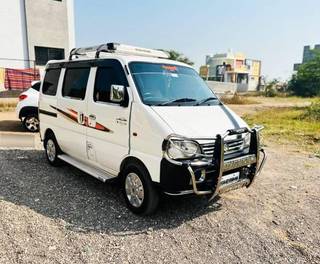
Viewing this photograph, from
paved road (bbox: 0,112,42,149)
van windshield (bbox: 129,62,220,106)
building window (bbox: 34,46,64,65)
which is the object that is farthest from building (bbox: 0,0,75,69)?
van windshield (bbox: 129,62,220,106)

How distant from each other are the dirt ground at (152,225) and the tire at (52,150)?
0.52m

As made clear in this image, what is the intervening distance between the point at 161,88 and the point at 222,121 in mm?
964

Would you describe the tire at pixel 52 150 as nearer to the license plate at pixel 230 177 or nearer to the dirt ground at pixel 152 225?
the dirt ground at pixel 152 225

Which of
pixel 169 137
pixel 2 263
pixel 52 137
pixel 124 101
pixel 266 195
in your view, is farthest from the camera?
pixel 52 137

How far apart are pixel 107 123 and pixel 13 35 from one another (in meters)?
17.4

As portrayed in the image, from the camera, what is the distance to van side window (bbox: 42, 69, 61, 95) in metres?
5.80

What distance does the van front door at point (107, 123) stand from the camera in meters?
4.09

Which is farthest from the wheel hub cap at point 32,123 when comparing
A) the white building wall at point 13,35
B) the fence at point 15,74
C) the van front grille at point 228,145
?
the white building wall at point 13,35

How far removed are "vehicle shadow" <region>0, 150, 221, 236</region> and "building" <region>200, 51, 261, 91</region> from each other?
55.7 metres

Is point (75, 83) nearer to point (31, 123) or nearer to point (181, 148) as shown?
point (181, 148)

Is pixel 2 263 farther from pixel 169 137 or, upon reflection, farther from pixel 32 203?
pixel 169 137

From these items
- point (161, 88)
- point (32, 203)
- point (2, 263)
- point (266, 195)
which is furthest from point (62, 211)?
point (266, 195)

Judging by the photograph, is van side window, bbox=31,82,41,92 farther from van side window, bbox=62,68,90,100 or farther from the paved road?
van side window, bbox=62,68,90,100

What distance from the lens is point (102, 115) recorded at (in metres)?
4.39
